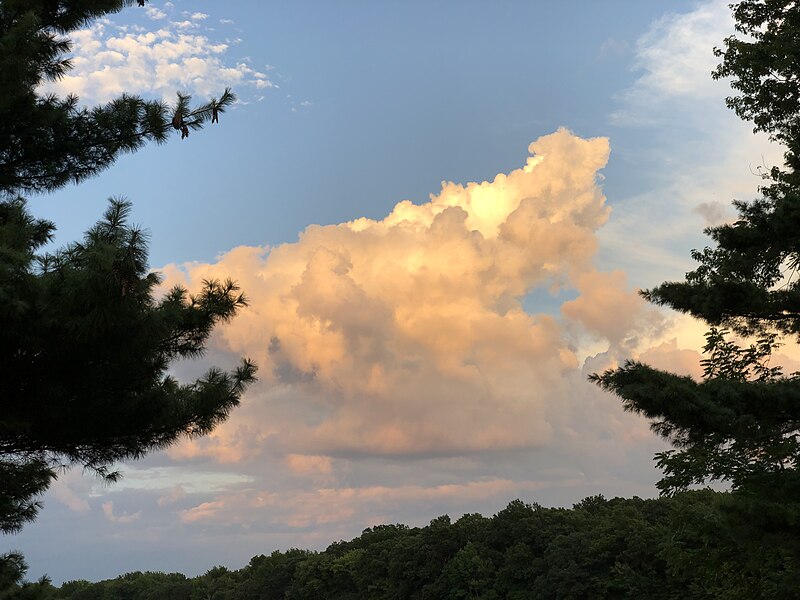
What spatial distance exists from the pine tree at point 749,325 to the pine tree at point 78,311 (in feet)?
23.5

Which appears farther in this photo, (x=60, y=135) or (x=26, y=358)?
(x=60, y=135)

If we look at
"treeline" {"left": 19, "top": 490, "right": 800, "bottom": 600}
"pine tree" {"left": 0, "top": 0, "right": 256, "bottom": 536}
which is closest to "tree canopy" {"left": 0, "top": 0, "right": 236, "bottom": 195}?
"pine tree" {"left": 0, "top": 0, "right": 256, "bottom": 536}

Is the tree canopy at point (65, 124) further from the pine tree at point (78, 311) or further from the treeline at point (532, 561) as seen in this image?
the treeline at point (532, 561)

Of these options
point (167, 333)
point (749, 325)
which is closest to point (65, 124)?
point (167, 333)

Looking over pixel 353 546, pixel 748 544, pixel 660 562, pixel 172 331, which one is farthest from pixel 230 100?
pixel 353 546

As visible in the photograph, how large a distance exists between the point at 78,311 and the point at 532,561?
4543 cm

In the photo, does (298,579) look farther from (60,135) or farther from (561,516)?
(60,135)

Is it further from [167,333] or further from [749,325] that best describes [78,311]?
[749,325]

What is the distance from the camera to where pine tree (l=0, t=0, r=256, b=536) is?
11055 mm

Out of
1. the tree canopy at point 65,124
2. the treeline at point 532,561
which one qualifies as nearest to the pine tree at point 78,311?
the tree canopy at point 65,124

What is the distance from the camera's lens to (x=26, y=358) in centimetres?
1232

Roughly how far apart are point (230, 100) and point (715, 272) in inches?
416

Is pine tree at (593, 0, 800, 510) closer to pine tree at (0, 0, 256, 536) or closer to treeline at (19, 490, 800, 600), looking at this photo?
treeline at (19, 490, 800, 600)

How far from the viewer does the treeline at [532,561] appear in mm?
21245
